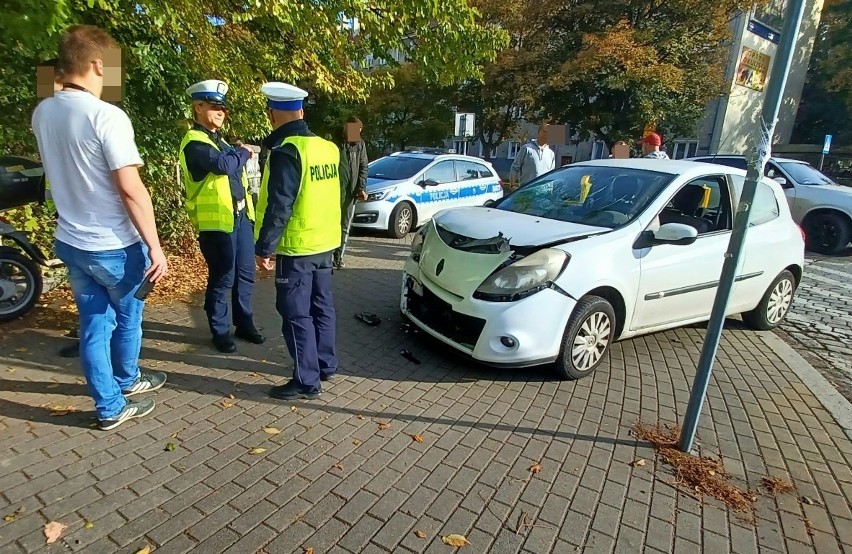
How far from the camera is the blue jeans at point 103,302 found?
2.71 m

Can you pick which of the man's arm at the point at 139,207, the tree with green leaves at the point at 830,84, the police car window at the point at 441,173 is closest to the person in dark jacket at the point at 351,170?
the police car window at the point at 441,173

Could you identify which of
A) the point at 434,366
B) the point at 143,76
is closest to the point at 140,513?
the point at 434,366

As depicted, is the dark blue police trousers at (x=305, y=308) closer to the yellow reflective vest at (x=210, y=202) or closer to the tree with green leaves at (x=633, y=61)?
the yellow reflective vest at (x=210, y=202)

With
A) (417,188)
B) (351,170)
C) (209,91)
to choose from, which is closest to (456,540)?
(209,91)

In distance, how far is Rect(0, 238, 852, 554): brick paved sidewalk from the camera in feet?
7.86

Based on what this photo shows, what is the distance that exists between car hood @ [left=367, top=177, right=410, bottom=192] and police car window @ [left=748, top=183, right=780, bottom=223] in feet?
20.5

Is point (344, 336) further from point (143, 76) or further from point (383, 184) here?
point (383, 184)

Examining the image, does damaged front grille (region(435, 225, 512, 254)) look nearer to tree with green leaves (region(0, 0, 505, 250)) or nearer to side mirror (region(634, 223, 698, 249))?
side mirror (region(634, 223, 698, 249))

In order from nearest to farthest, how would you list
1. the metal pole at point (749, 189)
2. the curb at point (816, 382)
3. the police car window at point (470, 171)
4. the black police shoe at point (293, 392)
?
the metal pole at point (749, 189)
the black police shoe at point (293, 392)
the curb at point (816, 382)
the police car window at point (470, 171)

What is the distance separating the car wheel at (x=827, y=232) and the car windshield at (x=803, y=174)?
817 millimetres

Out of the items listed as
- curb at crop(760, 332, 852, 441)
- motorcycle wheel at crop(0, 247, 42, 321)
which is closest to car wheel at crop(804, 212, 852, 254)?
curb at crop(760, 332, 852, 441)

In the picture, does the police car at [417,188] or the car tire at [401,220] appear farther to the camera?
the car tire at [401,220]

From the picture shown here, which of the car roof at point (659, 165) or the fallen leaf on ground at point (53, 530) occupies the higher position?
the car roof at point (659, 165)

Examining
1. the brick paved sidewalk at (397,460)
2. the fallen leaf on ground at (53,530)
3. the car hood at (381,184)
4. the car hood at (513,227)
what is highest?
the car hood at (513,227)
